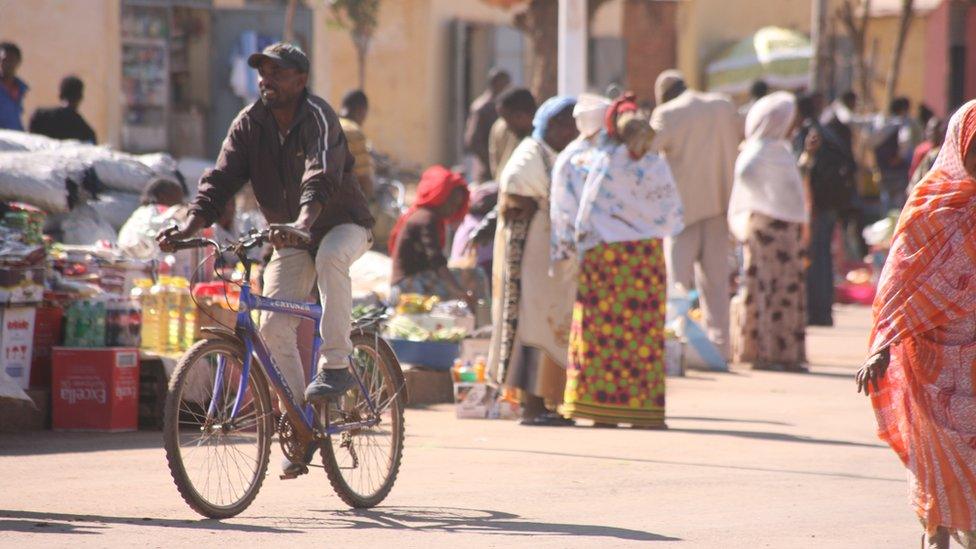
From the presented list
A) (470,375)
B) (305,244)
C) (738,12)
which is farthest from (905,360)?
(738,12)

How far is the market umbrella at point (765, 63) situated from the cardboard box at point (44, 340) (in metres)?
25.3

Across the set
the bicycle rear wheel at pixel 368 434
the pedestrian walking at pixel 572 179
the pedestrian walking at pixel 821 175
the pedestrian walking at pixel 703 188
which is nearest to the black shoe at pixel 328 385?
the bicycle rear wheel at pixel 368 434

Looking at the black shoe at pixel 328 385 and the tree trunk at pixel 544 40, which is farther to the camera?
the tree trunk at pixel 544 40

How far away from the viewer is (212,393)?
689 cm

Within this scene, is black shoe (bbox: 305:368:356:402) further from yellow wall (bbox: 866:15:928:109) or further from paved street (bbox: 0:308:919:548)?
yellow wall (bbox: 866:15:928:109)

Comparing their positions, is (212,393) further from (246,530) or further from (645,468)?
(645,468)

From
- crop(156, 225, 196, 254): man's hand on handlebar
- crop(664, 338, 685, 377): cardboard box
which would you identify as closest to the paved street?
crop(156, 225, 196, 254): man's hand on handlebar

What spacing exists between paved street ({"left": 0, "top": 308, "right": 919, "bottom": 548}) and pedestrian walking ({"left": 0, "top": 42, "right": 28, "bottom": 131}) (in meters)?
4.87

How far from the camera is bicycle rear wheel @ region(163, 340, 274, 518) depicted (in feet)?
22.0

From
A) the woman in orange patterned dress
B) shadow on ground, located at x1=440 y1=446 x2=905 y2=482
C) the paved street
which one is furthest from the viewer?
shadow on ground, located at x1=440 y1=446 x2=905 y2=482

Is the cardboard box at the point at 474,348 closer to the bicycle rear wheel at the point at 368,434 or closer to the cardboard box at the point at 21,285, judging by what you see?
the cardboard box at the point at 21,285

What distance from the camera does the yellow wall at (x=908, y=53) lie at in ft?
125

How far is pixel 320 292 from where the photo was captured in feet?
23.6

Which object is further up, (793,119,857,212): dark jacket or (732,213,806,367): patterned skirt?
(793,119,857,212): dark jacket
